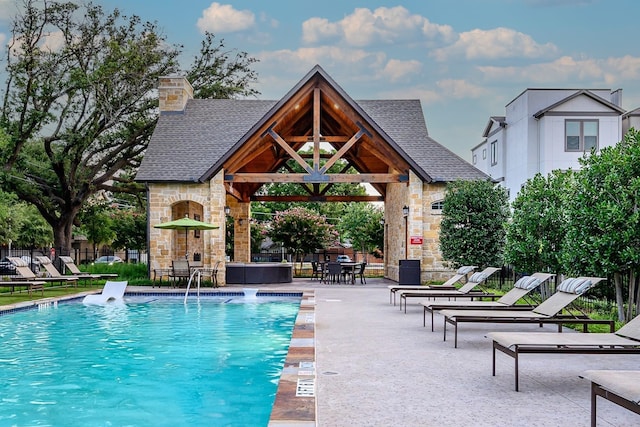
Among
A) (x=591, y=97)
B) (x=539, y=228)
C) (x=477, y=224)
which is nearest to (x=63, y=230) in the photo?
(x=477, y=224)

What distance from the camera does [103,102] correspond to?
27281 millimetres

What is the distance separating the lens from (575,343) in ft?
18.9

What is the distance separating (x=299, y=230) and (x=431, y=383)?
21324 millimetres

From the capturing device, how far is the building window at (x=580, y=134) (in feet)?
91.2

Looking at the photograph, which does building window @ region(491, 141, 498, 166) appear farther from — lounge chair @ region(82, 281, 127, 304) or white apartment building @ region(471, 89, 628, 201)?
lounge chair @ region(82, 281, 127, 304)

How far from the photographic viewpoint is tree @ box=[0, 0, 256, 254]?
26.1 metres

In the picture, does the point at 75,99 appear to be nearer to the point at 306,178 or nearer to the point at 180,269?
the point at 180,269

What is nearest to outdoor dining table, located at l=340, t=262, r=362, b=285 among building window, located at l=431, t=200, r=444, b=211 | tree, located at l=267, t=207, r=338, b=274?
building window, located at l=431, t=200, r=444, b=211

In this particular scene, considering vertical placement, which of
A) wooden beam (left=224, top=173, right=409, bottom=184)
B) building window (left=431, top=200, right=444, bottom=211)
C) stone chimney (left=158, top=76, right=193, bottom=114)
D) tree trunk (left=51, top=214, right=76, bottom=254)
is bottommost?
tree trunk (left=51, top=214, right=76, bottom=254)

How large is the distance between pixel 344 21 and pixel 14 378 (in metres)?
24.6

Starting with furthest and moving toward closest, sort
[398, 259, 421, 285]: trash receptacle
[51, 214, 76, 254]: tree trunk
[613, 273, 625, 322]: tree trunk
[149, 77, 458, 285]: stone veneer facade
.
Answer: [51, 214, 76, 254]: tree trunk
[149, 77, 458, 285]: stone veneer facade
[398, 259, 421, 285]: trash receptacle
[613, 273, 625, 322]: tree trunk

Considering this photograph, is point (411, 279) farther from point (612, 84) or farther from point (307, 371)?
point (612, 84)

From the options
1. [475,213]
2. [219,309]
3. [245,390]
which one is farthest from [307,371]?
[475,213]

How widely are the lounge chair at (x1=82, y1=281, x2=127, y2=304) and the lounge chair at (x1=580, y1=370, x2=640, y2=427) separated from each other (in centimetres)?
1518
